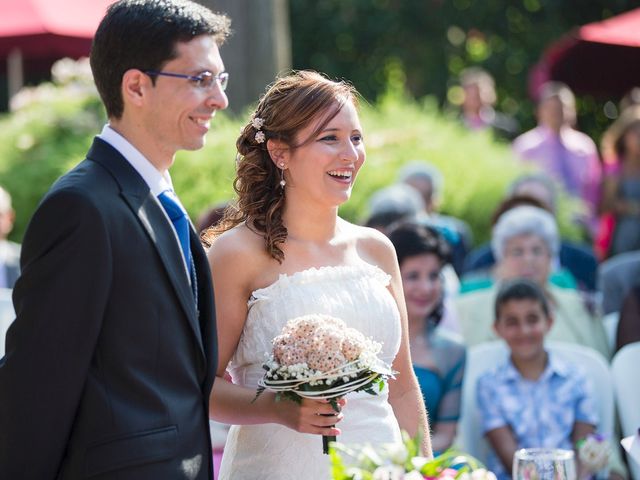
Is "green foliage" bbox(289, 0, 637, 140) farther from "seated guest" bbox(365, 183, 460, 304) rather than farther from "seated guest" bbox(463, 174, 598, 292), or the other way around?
"seated guest" bbox(365, 183, 460, 304)

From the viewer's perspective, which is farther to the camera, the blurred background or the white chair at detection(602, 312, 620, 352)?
the blurred background

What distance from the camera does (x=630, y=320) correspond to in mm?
6930

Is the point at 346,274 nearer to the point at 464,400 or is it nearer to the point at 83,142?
the point at 464,400

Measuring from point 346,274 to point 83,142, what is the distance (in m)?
6.11

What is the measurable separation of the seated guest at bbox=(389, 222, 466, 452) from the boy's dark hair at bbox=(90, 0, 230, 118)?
308 centimetres

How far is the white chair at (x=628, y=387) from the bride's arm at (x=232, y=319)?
310 cm

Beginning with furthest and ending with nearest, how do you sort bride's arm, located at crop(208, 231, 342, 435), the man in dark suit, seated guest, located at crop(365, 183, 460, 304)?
the man in dark suit → seated guest, located at crop(365, 183, 460, 304) → bride's arm, located at crop(208, 231, 342, 435)

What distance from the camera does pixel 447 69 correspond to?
18.8m

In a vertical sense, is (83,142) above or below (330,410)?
below

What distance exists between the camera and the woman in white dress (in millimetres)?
3811

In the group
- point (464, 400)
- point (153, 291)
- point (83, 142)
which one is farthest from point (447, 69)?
point (153, 291)

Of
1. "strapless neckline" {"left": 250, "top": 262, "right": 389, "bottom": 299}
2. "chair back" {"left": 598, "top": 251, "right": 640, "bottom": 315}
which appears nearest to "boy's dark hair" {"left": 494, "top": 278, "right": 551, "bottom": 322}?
"chair back" {"left": 598, "top": 251, "right": 640, "bottom": 315}

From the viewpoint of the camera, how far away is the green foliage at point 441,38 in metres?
18.5

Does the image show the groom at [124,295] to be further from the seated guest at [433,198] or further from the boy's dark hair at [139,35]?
the seated guest at [433,198]
